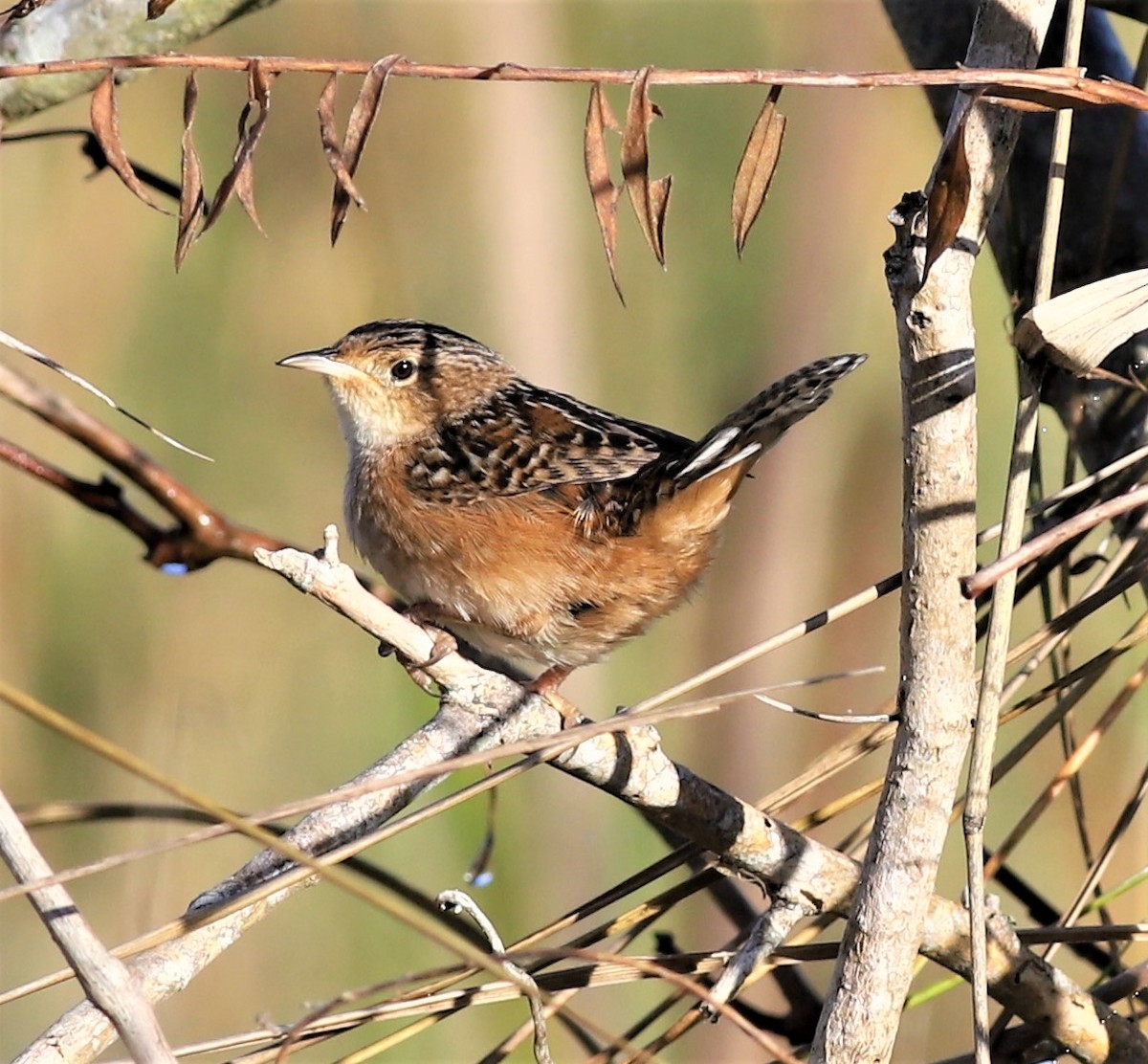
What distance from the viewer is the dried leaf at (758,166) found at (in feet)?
5.10

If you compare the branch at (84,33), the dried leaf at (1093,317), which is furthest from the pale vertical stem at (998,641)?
the branch at (84,33)

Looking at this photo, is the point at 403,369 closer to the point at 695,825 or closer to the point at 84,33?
the point at 84,33

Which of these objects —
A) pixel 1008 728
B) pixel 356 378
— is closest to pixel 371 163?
pixel 356 378

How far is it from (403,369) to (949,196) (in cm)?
257

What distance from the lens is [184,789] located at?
4.09 feet

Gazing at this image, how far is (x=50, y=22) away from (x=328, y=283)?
229cm

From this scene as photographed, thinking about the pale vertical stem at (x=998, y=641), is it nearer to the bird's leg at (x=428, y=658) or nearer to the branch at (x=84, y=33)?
the bird's leg at (x=428, y=658)

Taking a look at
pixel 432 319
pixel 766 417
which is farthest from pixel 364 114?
pixel 432 319

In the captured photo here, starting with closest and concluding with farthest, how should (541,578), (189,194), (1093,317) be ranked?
(1093,317)
(189,194)
(541,578)

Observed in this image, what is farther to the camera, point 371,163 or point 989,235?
point 371,163

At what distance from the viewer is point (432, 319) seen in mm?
5367

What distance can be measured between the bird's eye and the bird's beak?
96 millimetres

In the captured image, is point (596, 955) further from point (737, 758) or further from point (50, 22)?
point (737, 758)

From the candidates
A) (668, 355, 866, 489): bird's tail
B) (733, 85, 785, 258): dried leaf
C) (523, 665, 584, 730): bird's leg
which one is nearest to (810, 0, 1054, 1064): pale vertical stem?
(733, 85, 785, 258): dried leaf
